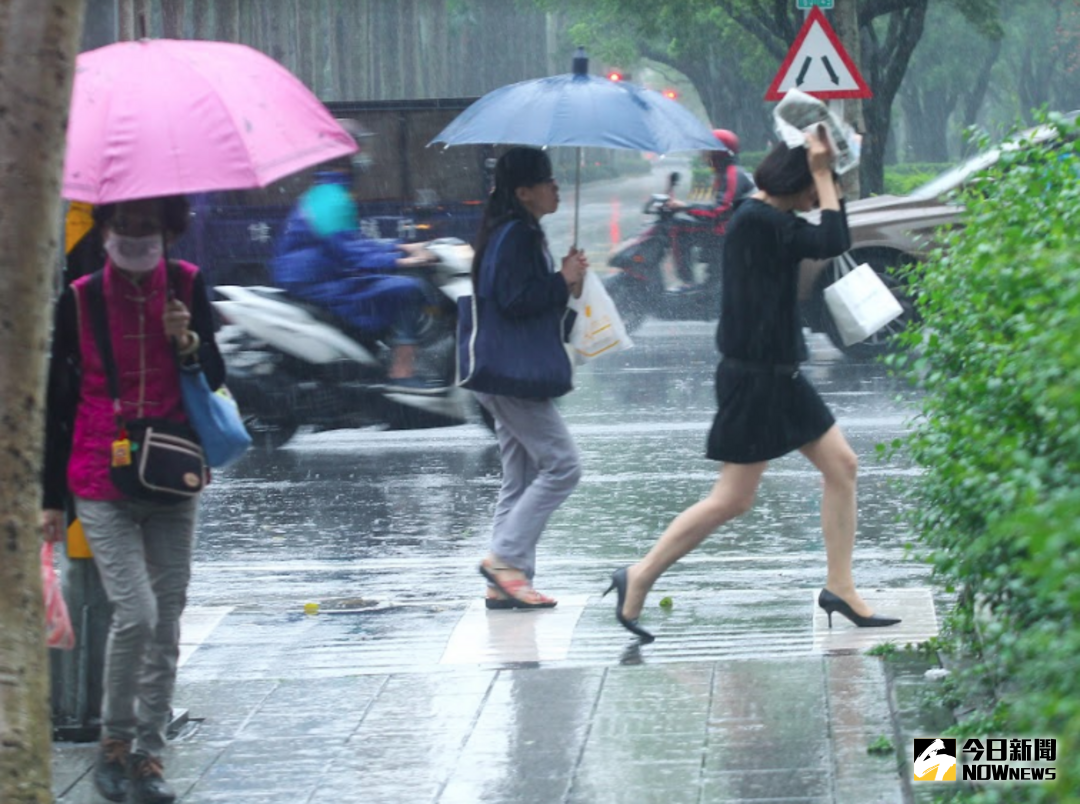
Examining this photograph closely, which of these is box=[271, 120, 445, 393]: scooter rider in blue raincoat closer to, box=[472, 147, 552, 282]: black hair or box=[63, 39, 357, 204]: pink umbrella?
box=[472, 147, 552, 282]: black hair

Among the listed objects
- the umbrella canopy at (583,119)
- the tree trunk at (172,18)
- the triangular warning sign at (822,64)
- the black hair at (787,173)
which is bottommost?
the black hair at (787,173)

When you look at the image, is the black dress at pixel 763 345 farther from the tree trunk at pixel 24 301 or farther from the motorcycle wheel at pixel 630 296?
the motorcycle wheel at pixel 630 296

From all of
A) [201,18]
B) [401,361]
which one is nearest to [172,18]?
[201,18]

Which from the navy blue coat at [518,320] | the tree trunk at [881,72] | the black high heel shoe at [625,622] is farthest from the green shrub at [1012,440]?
the tree trunk at [881,72]

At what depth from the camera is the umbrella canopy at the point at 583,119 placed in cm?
726

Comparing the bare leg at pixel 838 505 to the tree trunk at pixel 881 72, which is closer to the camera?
the bare leg at pixel 838 505

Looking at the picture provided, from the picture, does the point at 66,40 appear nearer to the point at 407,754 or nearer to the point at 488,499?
the point at 407,754

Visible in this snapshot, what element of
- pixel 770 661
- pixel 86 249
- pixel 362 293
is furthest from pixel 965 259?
pixel 362 293

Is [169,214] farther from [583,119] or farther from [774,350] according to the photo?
[583,119]

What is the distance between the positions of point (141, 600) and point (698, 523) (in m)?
2.24

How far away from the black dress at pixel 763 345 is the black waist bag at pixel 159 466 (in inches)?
81.9

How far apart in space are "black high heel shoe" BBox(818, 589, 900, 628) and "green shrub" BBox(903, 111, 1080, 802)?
0.85m

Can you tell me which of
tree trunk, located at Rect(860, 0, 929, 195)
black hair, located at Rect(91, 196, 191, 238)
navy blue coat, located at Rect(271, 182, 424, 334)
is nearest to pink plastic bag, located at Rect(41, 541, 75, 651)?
black hair, located at Rect(91, 196, 191, 238)

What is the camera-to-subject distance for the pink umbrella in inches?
193
